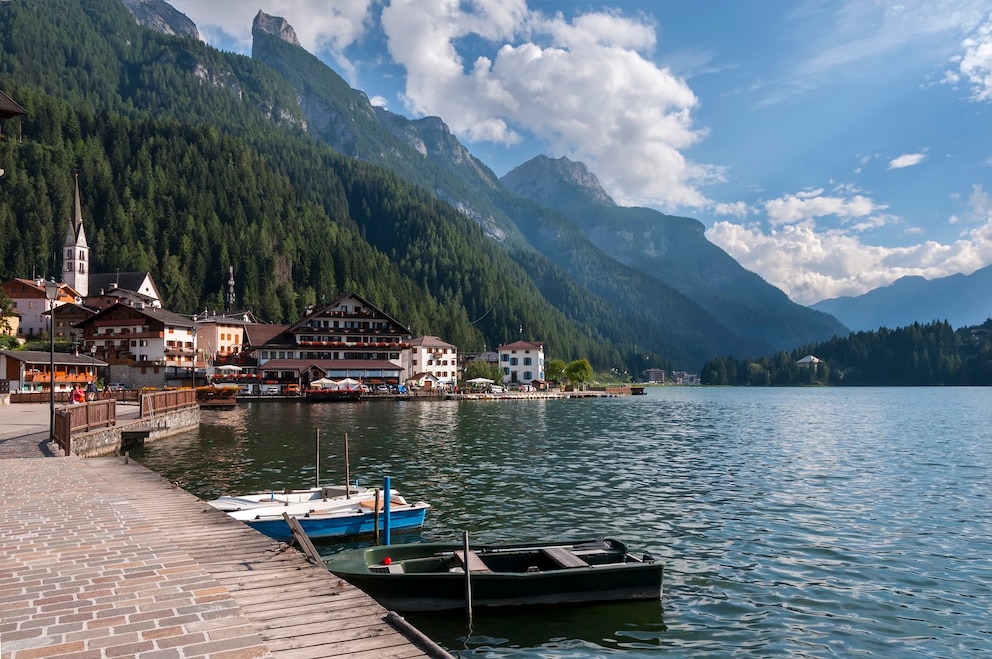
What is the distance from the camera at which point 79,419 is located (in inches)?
1515

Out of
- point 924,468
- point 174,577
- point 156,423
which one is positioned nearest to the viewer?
point 174,577

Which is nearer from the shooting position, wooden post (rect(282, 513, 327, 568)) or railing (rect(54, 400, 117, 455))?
wooden post (rect(282, 513, 327, 568))

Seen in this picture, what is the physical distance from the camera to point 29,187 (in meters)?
192

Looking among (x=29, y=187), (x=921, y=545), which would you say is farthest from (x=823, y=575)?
(x=29, y=187)

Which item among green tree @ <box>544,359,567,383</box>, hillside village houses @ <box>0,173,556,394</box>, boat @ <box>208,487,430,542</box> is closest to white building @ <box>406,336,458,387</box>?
hillside village houses @ <box>0,173,556,394</box>

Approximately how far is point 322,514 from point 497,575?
8917mm

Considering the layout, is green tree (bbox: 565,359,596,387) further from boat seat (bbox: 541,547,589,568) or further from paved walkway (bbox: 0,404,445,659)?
paved walkway (bbox: 0,404,445,659)

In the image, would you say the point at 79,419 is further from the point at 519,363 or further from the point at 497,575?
the point at 519,363

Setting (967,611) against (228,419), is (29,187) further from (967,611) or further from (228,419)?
(967,611)

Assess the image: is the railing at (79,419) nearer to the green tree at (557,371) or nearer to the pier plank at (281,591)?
the pier plank at (281,591)

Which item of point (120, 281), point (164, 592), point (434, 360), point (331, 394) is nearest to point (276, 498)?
point (164, 592)

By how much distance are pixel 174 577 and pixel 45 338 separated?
148 m

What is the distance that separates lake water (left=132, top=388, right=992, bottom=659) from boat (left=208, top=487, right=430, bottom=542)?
41.5 inches

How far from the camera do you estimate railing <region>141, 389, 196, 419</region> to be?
2064 inches
